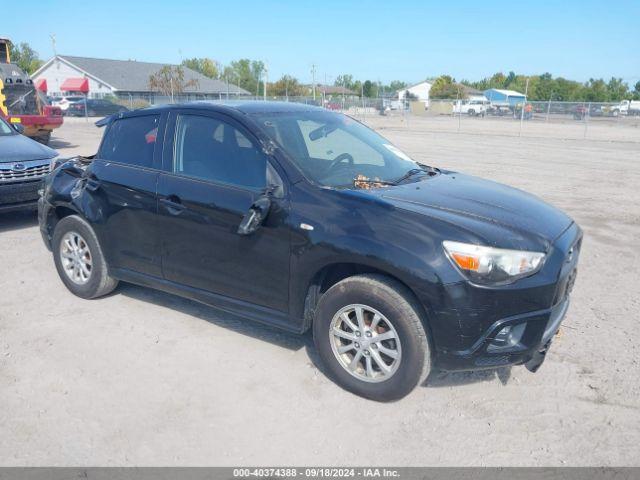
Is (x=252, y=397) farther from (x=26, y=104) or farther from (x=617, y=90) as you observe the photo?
(x=617, y=90)

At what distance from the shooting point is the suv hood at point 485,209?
11.3 ft

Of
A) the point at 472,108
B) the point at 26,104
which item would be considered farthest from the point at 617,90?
the point at 26,104

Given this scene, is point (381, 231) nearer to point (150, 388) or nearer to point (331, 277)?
point (331, 277)

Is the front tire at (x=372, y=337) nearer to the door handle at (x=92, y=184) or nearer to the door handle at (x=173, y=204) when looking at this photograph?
the door handle at (x=173, y=204)

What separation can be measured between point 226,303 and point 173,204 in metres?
0.86

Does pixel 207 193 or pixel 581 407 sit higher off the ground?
pixel 207 193

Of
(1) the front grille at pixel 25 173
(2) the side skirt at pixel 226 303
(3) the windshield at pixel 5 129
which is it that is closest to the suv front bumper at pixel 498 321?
(2) the side skirt at pixel 226 303

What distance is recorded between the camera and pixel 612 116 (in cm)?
3941

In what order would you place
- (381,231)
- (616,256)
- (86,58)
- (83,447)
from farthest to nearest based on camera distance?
(86,58) < (616,256) < (381,231) < (83,447)

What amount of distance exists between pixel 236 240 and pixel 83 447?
1598mm

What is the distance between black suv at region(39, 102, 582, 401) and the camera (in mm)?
3295

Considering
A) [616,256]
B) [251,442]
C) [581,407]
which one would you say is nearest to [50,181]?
[251,442]

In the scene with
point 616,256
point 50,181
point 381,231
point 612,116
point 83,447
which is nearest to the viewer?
point 83,447

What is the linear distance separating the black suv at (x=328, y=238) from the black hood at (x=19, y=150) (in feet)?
10.1
